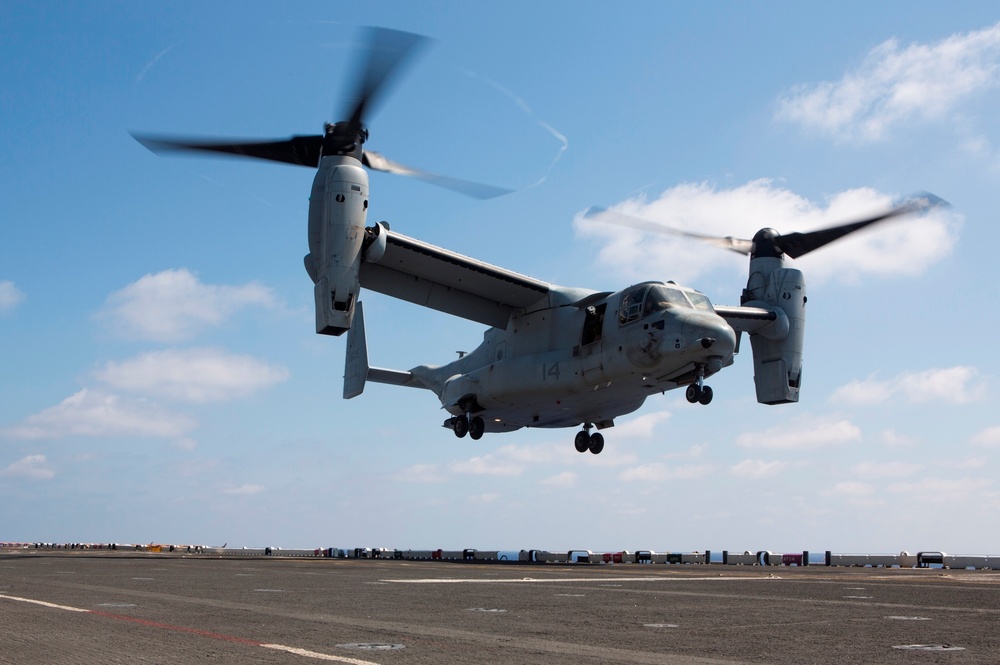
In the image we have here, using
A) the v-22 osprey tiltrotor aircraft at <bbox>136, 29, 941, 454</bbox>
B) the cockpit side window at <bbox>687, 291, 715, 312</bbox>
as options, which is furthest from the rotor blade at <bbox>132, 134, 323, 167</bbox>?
the cockpit side window at <bbox>687, 291, 715, 312</bbox>

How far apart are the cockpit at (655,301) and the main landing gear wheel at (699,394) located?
2.69 m

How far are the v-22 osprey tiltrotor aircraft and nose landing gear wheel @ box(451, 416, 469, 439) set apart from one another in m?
0.09

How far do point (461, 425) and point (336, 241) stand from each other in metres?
12.4

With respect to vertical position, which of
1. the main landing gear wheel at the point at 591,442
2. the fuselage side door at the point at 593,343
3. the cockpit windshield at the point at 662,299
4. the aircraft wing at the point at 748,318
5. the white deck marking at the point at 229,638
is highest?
the aircraft wing at the point at 748,318

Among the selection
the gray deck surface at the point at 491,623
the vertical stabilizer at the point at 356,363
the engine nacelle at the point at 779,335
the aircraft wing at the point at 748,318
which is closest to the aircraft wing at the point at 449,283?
the vertical stabilizer at the point at 356,363

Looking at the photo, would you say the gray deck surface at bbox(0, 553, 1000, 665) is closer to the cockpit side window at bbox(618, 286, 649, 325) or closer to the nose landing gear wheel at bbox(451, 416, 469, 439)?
the cockpit side window at bbox(618, 286, 649, 325)

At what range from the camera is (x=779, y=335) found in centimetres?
3747

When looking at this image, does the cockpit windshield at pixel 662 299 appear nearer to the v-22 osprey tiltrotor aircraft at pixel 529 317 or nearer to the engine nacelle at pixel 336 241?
the v-22 osprey tiltrotor aircraft at pixel 529 317

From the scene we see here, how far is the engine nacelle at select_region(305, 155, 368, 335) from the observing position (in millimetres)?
28688

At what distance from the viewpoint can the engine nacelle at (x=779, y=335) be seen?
37.5 m

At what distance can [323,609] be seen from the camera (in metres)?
11.4

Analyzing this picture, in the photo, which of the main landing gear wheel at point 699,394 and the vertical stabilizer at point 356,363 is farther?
the vertical stabilizer at point 356,363

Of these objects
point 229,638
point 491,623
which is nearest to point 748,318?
point 491,623

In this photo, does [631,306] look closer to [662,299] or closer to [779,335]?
[662,299]
